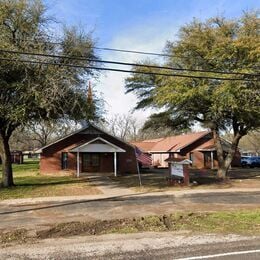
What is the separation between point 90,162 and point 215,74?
62.9 feet

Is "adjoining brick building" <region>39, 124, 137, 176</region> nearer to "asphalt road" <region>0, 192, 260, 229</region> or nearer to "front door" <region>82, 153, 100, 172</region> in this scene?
"front door" <region>82, 153, 100, 172</region>

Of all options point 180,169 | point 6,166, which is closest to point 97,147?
point 180,169

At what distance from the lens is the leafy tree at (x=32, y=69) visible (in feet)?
74.6

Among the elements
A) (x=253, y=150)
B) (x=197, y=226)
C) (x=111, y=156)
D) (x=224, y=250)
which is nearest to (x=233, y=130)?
(x=111, y=156)

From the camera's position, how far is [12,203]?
20.5 m

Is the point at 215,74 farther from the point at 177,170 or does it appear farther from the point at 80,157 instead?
the point at 80,157

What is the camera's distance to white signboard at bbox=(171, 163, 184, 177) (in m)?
29.8

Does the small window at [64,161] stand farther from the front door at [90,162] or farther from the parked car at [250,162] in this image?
the parked car at [250,162]

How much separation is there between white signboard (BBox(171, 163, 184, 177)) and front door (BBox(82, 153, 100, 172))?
1499 cm

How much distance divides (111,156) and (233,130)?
14.7 meters

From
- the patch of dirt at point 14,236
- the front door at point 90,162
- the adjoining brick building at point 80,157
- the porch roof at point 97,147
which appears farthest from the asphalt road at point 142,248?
the front door at point 90,162

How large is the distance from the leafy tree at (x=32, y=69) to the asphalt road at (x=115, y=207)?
5797 millimetres

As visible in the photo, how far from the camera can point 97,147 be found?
1636 inches

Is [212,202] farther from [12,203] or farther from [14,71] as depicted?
[14,71]
